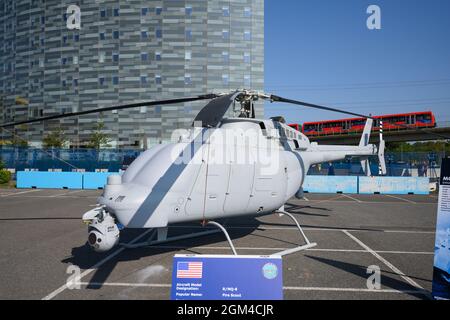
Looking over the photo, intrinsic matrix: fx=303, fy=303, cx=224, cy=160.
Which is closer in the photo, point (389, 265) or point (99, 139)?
point (389, 265)

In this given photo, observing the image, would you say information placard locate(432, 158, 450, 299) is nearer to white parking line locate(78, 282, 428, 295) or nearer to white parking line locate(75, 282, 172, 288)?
white parking line locate(78, 282, 428, 295)

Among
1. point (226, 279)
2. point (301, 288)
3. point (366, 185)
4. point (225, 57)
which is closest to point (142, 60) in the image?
point (225, 57)

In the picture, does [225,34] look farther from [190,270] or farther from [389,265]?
[190,270]

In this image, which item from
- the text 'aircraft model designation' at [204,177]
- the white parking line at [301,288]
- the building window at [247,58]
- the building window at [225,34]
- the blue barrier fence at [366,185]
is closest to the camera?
the white parking line at [301,288]

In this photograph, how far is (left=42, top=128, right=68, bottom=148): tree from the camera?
156ft

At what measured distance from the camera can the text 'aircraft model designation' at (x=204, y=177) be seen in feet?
16.9

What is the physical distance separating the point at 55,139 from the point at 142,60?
18.8m

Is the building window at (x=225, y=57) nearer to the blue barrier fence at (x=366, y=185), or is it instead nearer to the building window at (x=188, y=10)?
the building window at (x=188, y=10)

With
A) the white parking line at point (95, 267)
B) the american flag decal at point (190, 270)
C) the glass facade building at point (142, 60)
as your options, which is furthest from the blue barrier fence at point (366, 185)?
the glass facade building at point (142, 60)

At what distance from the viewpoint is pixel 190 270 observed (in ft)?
11.7

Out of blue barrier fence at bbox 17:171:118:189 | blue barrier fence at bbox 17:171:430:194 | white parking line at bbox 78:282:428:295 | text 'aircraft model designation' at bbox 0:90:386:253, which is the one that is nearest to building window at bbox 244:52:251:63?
blue barrier fence at bbox 17:171:430:194

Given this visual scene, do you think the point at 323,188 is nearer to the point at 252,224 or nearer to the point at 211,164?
the point at 252,224

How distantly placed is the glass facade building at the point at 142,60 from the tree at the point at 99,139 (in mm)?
1348

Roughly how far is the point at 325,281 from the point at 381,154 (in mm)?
8616
